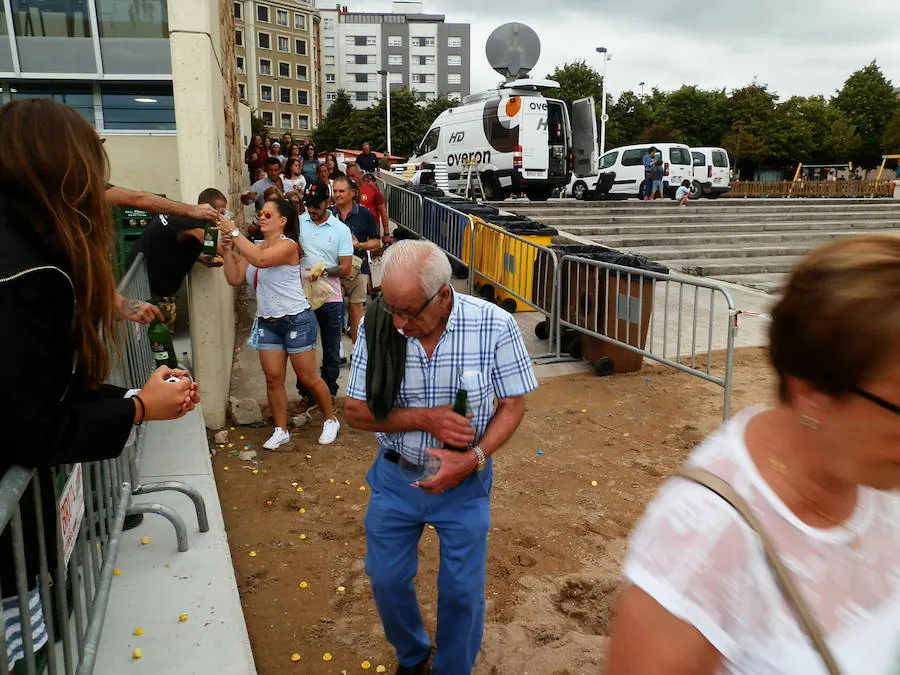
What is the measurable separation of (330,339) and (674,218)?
13477 millimetres

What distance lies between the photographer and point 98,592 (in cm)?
262

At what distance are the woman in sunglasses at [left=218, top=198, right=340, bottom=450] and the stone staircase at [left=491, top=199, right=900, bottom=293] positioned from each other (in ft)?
27.8

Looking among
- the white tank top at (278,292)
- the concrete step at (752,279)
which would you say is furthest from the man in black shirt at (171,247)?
the concrete step at (752,279)

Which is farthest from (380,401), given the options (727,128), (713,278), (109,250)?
(727,128)

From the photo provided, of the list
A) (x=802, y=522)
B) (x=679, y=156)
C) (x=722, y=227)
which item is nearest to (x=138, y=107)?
(x=802, y=522)

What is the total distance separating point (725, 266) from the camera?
1424 centimetres

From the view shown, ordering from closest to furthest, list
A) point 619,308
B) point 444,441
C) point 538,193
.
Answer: point 444,441
point 619,308
point 538,193

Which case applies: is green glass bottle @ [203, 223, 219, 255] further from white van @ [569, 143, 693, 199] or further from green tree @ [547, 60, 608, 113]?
green tree @ [547, 60, 608, 113]

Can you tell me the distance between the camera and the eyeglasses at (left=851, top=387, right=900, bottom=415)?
1.00 meters

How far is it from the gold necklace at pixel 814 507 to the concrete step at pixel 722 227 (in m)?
14.7

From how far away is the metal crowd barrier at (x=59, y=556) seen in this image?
66.1 inches

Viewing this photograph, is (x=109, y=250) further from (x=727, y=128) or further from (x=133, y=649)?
(x=727, y=128)

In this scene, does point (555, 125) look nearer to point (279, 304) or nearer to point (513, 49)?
point (513, 49)

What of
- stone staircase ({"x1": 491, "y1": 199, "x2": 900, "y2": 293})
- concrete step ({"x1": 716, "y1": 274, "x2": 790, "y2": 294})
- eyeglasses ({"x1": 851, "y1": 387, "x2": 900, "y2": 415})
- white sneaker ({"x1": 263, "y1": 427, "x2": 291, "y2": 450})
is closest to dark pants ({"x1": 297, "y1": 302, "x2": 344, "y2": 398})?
white sneaker ({"x1": 263, "y1": 427, "x2": 291, "y2": 450})
